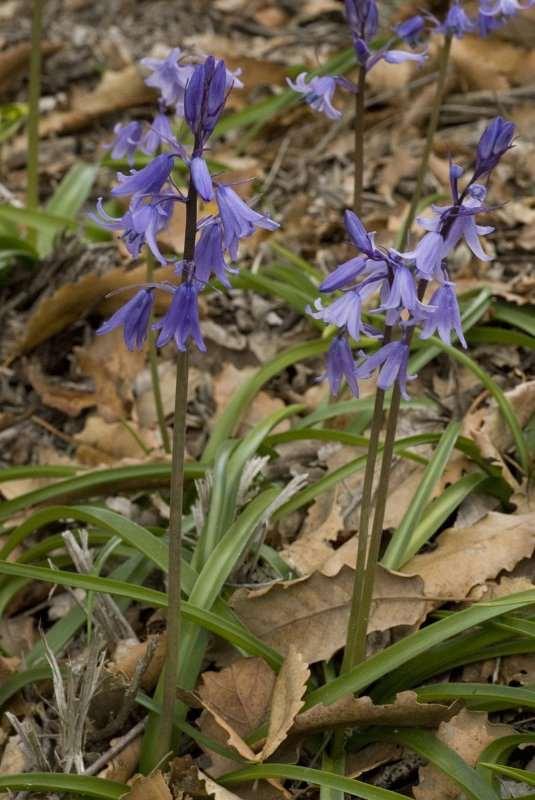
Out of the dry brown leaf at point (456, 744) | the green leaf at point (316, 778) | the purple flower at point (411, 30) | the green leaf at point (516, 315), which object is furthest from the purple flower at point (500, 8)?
the green leaf at point (316, 778)

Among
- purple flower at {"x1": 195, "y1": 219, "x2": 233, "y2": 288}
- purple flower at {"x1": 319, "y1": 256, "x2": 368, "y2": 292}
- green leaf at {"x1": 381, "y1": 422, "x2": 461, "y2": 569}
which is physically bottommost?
green leaf at {"x1": 381, "y1": 422, "x2": 461, "y2": 569}

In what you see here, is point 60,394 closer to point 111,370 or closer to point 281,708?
point 111,370

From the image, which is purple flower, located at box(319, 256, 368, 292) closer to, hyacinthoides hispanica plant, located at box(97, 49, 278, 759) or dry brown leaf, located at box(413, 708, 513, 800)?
hyacinthoides hispanica plant, located at box(97, 49, 278, 759)

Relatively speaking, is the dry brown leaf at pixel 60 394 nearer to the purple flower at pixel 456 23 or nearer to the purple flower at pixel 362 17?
the purple flower at pixel 362 17

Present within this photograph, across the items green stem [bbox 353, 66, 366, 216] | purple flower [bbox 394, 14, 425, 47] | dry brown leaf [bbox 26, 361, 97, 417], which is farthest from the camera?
dry brown leaf [bbox 26, 361, 97, 417]

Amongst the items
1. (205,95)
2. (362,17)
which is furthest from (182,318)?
(362,17)

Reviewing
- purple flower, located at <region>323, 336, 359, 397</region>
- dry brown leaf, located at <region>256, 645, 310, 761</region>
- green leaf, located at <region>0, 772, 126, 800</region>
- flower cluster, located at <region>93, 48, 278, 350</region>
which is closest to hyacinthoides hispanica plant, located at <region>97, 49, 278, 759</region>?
flower cluster, located at <region>93, 48, 278, 350</region>

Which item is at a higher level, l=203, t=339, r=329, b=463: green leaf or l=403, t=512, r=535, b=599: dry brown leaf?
l=403, t=512, r=535, b=599: dry brown leaf

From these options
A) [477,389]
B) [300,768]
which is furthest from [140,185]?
[477,389]
